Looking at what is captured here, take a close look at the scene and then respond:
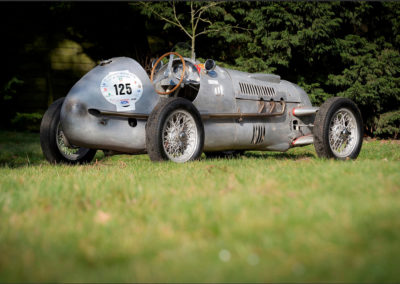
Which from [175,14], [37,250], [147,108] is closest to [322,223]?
[37,250]

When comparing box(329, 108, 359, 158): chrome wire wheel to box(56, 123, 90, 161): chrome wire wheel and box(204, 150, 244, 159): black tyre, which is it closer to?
box(204, 150, 244, 159): black tyre

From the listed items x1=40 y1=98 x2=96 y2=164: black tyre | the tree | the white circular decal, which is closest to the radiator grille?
the white circular decal

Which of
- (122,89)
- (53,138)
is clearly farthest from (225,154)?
(53,138)

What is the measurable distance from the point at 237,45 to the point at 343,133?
861cm

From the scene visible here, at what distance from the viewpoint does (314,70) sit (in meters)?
13.9

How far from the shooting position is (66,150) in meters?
5.78

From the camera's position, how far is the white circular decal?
5.04 meters

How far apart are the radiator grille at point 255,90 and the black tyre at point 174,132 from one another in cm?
116

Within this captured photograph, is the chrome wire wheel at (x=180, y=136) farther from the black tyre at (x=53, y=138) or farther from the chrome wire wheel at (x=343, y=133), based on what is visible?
the chrome wire wheel at (x=343, y=133)

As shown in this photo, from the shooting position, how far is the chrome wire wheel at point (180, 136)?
5.18 meters

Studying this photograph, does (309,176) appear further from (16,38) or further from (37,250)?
(16,38)

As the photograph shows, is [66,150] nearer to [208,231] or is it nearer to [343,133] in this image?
[343,133]

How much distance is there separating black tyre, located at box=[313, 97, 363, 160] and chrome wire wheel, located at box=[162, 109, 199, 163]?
1785 millimetres

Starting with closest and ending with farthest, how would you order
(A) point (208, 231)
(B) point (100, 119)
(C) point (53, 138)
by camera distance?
1. (A) point (208, 231)
2. (B) point (100, 119)
3. (C) point (53, 138)
